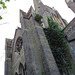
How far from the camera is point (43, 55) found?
5.71 metres

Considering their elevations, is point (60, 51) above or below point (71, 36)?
below

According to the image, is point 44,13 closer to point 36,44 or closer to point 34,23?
point 34,23

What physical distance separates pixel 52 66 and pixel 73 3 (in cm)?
1484

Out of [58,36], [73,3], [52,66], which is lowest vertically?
[52,66]

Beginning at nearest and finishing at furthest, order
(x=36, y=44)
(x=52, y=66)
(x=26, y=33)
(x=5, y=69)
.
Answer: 1. (x=52, y=66)
2. (x=36, y=44)
3. (x=26, y=33)
4. (x=5, y=69)

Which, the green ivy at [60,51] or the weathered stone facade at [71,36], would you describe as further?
the weathered stone facade at [71,36]

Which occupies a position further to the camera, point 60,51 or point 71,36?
point 71,36

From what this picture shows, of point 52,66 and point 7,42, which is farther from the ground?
point 7,42

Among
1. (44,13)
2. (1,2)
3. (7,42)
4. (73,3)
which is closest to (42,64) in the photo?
(1,2)

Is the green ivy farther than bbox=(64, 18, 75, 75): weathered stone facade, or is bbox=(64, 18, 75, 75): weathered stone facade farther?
bbox=(64, 18, 75, 75): weathered stone facade

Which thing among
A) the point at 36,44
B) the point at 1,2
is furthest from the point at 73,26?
the point at 1,2

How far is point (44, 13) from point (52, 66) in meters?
14.0

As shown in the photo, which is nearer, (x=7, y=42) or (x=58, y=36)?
(x=58, y=36)

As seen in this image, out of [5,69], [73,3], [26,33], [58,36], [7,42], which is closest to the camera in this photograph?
[26,33]
